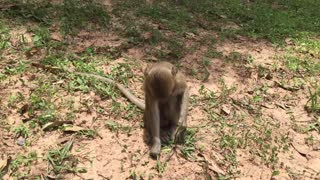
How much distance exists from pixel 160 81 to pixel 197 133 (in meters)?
1.00

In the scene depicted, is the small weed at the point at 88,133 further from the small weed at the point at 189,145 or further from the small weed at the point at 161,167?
the small weed at the point at 189,145

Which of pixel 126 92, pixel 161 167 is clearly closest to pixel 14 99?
pixel 126 92

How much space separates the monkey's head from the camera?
4.51 meters

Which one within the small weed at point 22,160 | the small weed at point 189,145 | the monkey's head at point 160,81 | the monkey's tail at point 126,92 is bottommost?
the small weed at point 22,160

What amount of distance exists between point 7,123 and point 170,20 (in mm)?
4163

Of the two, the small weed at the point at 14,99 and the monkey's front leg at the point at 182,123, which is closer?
the monkey's front leg at the point at 182,123

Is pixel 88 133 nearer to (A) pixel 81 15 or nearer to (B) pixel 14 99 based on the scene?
(B) pixel 14 99

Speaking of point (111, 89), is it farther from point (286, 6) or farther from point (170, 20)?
point (286, 6)

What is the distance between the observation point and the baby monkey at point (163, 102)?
4.55 meters

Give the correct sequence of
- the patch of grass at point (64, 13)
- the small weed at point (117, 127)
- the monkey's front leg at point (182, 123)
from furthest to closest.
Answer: the patch of grass at point (64, 13), the small weed at point (117, 127), the monkey's front leg at point (182, 123)

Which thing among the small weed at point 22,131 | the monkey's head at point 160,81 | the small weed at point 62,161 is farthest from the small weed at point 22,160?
the monkey's head at point 160,81

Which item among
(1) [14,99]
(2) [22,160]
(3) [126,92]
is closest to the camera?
(2) [22,160]

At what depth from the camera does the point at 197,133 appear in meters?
5.12

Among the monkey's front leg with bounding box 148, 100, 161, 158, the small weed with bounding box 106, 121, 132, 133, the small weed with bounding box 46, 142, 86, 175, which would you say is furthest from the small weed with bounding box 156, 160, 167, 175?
the small weed with bounding box 46, 142, 86, 175
